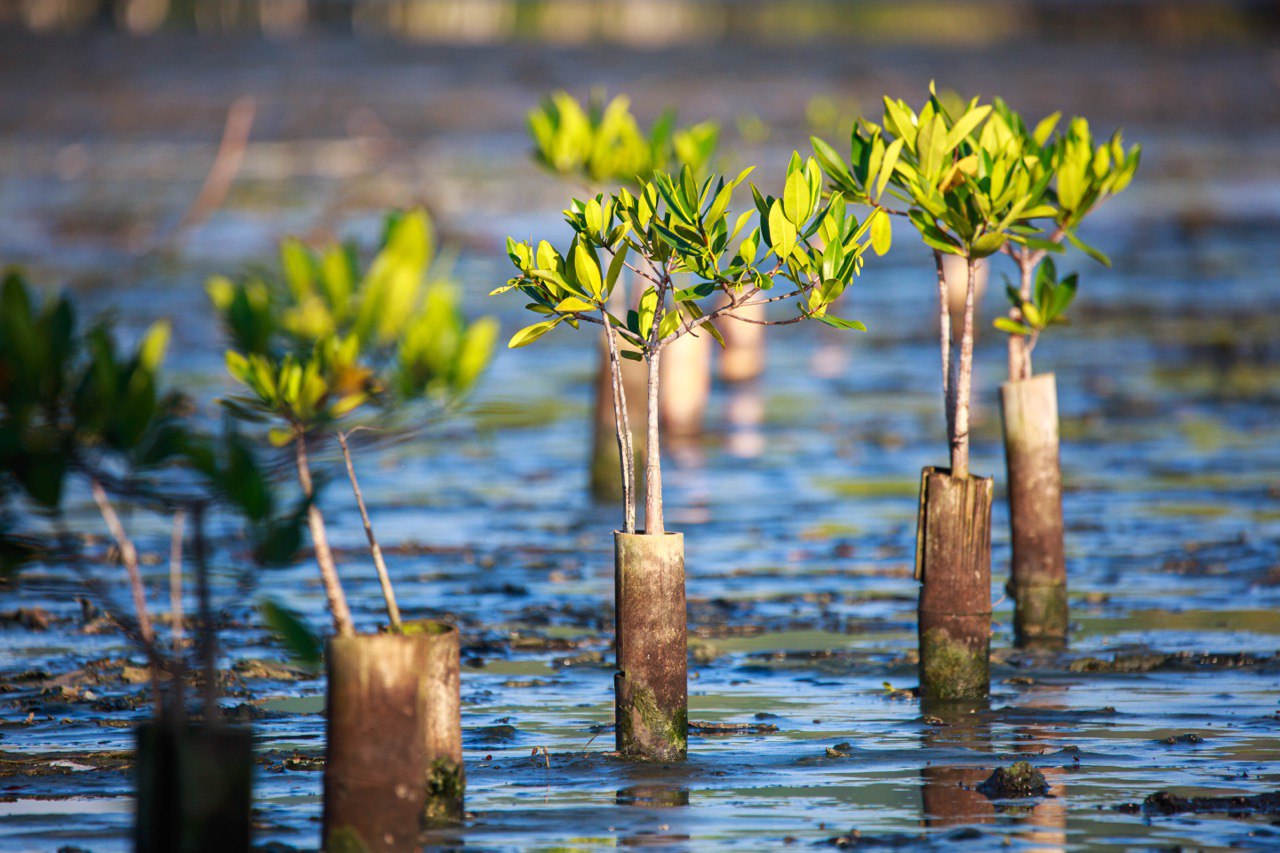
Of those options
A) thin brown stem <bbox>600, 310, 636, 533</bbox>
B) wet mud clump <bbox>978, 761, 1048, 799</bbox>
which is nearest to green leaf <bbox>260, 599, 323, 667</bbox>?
thin brown stem <bbox>600, 310, 636, 533</bbox>

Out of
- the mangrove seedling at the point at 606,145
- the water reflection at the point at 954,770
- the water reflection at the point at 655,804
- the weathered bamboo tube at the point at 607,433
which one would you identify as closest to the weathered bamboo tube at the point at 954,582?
the water reflection at the point at 954,770

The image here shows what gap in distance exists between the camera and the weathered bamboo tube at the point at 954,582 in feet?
21.4

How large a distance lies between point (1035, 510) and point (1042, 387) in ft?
1.66

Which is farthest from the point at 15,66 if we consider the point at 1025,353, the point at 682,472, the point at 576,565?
the point at 1025,353

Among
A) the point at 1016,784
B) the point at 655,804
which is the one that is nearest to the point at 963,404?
the point at 1016,784

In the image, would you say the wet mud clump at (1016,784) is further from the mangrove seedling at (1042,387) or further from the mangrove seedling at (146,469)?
the mangrove seedling at (146,469)

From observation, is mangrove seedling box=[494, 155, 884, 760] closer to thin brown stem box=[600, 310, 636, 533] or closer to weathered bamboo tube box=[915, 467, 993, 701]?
thin brown stem box=[600, 310, 636, 533]

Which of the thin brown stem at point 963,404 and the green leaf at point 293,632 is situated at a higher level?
the thin brown stem at point 963,404

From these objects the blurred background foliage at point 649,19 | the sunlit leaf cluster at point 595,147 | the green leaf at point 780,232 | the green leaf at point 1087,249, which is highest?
the blurred background foliage at point 649,19

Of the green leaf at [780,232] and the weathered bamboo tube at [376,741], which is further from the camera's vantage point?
the green leaf at [780,232]

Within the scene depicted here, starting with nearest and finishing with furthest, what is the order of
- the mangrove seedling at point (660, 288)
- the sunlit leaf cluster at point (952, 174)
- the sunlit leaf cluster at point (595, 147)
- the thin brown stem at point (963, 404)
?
the mangrove seedling at point (660, 288) → the sunlit leaf cluster at point (952, 174) → the thin brown stem at point (963, 404) → the sunlit leaf cluster at point (595, 147)

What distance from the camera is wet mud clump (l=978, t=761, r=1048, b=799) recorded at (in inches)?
225

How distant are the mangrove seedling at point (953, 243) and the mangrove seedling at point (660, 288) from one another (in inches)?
18.4

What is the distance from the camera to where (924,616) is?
6.70m
